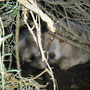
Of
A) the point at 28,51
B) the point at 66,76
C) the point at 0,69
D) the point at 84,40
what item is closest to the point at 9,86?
the point at 0,69

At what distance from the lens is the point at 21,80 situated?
127 cm

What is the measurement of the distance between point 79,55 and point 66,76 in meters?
0.75

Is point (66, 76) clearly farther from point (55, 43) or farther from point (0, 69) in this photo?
point (0, 69)

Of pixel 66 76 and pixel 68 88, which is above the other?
pixel 66 76

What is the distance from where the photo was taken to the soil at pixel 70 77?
340 centimetres

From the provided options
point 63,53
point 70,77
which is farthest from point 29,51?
point 70,77

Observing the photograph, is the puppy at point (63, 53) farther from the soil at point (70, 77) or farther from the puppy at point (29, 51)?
the puppy at point (29, 51)

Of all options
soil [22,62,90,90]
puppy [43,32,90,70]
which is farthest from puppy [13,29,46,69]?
puppy [43,32,90,70]

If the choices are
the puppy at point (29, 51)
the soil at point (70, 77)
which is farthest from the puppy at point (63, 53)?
the puppy at point (29, 51)

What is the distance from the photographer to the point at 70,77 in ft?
11.9

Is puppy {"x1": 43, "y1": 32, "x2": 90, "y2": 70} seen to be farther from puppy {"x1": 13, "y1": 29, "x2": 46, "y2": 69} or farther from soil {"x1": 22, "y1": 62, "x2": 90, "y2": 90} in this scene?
puppy {"x1": 13, "y1": 29, "x2": 46, "y2": 69}

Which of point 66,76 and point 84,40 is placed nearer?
point 84,40

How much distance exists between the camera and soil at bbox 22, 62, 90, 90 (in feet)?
11.2

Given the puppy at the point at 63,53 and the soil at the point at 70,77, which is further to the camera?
the puppy at the point at 63,53
